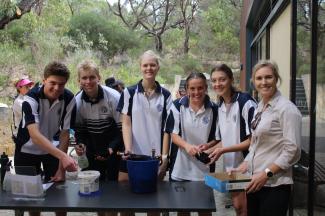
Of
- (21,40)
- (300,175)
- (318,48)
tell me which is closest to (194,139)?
(300,175)

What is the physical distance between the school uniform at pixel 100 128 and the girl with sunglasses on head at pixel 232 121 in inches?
38.2

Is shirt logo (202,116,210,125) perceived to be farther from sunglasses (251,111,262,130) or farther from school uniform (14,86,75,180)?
school uniform (14,86,75,180)

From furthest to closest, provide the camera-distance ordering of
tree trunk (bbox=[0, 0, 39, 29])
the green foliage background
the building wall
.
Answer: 1. the green foliage background
2. tree trunk (bbox=[0, 0, 39, 29])
3. the building wall

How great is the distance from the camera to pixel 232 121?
3.14 m

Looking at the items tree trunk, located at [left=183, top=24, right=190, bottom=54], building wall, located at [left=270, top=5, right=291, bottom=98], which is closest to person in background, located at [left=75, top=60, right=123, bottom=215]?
building wall, located at [left=270, top=5, right=291, bottom=98]

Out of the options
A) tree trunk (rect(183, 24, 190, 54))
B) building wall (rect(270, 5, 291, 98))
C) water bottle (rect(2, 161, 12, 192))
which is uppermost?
tree trunk (rect(183, 24, 190, 54))

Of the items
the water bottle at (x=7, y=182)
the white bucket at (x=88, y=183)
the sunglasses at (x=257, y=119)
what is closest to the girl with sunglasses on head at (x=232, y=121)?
the sunglasses at (x=257, y=119)

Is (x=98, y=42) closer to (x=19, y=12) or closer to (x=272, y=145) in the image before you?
(x=19, y=12)

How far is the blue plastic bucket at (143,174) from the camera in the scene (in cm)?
268

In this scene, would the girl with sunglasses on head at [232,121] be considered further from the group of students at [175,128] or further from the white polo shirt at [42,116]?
the white polo shirt at [42,116]

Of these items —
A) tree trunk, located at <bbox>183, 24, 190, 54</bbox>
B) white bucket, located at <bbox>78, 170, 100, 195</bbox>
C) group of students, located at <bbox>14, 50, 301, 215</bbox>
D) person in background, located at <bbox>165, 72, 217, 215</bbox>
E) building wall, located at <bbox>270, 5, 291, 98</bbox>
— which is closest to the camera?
group of students, located at <bbox>14, 50, 301, 215</bbox>

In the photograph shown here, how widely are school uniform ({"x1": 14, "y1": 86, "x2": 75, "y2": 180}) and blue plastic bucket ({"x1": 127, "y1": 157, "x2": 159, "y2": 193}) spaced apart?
3.01ft

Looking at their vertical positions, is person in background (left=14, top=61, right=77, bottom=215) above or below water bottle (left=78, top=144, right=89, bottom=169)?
above

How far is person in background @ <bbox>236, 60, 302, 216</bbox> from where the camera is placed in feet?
8.18
